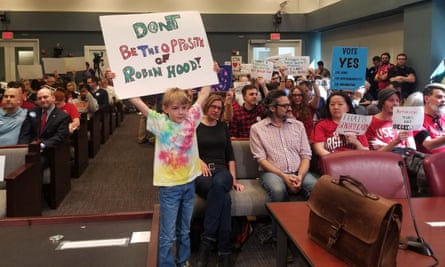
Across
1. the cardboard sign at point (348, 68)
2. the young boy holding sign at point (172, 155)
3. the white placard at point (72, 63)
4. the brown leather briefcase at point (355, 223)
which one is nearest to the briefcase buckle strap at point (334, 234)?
the brown leather briefcase at point (355, 223)

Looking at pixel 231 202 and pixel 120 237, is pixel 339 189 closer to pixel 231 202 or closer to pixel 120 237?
pixel 120 237

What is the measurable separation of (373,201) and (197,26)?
1.75 meters

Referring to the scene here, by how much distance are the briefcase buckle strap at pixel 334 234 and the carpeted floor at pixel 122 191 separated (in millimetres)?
1735

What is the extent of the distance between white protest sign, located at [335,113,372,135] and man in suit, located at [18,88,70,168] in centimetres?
290

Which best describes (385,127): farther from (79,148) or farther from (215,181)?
(79,148)

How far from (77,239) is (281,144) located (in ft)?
7.05

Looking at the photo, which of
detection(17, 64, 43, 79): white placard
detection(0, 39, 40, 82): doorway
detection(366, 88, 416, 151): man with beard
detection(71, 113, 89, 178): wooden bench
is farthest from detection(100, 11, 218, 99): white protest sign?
detection(0, 39, 40, 82): doorway

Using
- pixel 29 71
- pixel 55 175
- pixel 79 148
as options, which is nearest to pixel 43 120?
pixel 55 175

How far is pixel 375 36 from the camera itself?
1013 cm

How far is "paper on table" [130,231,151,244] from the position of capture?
1.54m

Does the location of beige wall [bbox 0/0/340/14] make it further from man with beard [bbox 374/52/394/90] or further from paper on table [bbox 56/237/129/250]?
paper on table [bbox 56/237/129/250]

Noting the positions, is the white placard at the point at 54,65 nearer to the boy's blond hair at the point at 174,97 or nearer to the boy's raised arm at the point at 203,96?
the boy's raised arm at the point at 203,96

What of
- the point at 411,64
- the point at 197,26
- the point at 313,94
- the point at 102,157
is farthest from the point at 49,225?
the point at 411,64

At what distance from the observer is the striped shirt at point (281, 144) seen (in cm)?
343
